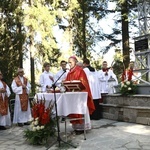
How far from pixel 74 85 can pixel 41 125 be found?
3.58ft

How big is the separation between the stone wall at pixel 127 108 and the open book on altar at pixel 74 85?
1.99 m

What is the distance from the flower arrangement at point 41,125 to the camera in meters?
5.95

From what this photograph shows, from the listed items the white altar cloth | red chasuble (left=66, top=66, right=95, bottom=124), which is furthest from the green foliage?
red chasuble (left=66, top=66, right=95, bottom=124)

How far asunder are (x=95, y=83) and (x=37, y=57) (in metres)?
7.90

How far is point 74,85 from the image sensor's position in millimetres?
6316

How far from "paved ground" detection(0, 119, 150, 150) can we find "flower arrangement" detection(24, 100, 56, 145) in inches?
7.5

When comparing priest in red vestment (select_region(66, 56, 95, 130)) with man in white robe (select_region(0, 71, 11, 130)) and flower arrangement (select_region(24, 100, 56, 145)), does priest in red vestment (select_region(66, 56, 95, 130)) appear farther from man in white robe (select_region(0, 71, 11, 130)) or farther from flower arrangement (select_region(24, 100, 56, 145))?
man in white robe (select_region(0, 71, 11, 130))

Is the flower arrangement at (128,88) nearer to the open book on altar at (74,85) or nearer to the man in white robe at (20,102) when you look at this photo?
the open book on altar at (74,85)

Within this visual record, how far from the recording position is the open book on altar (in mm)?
6262

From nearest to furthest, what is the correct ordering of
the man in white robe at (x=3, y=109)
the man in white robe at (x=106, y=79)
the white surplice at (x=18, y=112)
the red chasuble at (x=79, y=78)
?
1. the red chasuble at (x=79, y=78)
2. the man in white robe at (x=3, y=109)
3. the white surplice at (x=18, y=112)
4. the man in white robe at (x=106, y=79)

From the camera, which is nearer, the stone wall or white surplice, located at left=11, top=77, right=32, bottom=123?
the stone wall

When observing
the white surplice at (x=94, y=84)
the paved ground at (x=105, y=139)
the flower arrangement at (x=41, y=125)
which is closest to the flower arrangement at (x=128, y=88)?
the white surplice at (x=94, y=84)

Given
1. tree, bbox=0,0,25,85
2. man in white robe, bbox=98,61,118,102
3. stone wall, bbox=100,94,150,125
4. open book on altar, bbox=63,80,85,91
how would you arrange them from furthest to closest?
1. tree, bbox=0,0,25,85
2. man in white robe, bbox=98,61,118,102
3. stone wall, bbox=100,94,150,125
4. open book on altar, bbox=63,80,85,91

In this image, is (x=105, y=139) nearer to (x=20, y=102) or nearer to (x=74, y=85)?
(x=74, y=85)
